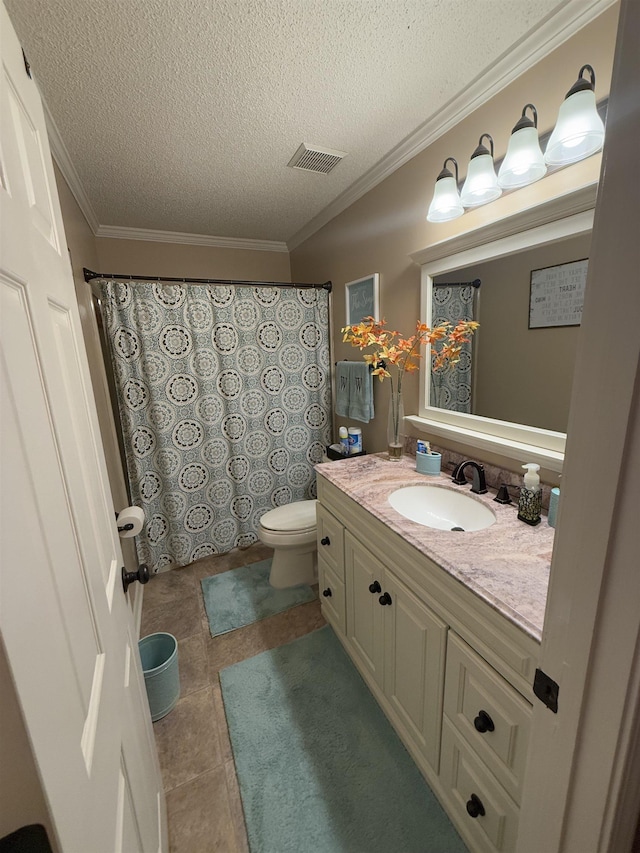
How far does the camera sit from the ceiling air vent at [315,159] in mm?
1598

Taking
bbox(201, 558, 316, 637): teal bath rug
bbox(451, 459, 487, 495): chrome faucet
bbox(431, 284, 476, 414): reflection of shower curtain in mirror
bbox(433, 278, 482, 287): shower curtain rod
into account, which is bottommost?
bbox(201, 558, 316, 637): teal bath rug

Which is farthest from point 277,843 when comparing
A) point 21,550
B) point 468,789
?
point 21,550

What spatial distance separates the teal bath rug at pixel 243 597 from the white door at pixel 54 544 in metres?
1.03

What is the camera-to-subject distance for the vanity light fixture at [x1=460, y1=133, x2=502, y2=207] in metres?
1.19

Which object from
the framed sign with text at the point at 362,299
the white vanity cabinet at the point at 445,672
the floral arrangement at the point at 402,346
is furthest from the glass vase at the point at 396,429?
the framed sign with text at the point at 362,299

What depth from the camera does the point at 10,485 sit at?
35 centimetres

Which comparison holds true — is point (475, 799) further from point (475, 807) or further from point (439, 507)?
point (439, 507)

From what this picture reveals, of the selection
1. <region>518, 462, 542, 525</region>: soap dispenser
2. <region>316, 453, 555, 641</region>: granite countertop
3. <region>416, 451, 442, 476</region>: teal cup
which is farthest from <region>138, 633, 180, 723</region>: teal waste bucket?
<region>518, 462, 542, 525</region>: soap dispenser

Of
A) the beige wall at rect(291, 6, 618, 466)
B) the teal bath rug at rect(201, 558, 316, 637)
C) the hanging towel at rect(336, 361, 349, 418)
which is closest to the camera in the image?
the beige wall at rect(291, 6, 618, 466)

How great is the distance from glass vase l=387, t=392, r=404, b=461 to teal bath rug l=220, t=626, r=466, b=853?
1.00 meters

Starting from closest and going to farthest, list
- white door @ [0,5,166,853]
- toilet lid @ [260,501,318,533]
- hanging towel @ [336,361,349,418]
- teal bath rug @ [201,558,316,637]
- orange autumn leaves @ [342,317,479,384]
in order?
1. white door @ [0,5,166,853]
2. orange autumn leaves @ [342,317,479,384]
3. teal bath rug @ [201,558,316,637]
4. toilet lid @ [260,501,318,533]
5. hanging towel @ [336,361,349,418]

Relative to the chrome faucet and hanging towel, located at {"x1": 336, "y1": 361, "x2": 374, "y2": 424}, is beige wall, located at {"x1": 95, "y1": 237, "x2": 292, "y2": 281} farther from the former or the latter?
the chrome faucet

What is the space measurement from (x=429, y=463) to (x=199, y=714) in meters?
1.42

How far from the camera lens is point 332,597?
5.58 ft
